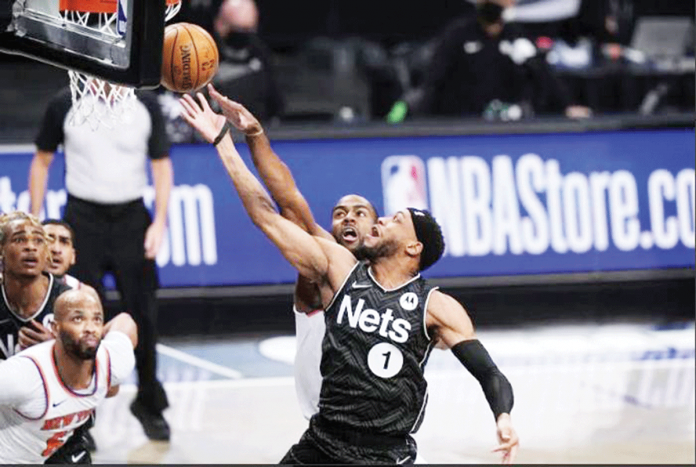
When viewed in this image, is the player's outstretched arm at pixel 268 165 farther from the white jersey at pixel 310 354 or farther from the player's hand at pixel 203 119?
the white jersey at pixel 310 354

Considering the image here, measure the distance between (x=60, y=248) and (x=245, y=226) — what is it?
161 inches

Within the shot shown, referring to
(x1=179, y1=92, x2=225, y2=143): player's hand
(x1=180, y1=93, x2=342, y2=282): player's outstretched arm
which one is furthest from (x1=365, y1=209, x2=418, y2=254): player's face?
(x1=179, y1=92, x2=225, y2=143): player's hand

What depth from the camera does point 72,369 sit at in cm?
752

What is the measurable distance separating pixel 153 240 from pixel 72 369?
284cm

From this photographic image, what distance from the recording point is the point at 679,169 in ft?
43.5

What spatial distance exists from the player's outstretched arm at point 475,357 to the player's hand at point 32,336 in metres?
2.01

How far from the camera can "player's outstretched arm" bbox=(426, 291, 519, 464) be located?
21.1ft

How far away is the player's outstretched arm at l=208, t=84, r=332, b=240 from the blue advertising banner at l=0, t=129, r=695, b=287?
Answer: 5287 mm

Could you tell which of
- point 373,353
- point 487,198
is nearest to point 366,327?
point 373,353

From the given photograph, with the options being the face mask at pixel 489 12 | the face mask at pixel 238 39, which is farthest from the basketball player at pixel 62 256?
the face mask at pixel 489 12

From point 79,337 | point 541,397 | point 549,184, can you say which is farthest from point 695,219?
point 79,337

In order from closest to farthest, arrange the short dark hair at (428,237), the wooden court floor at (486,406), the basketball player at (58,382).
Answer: the short dark hair at (428,237) → the basketball player at (58,382) → the wooden court floor at (486,406)

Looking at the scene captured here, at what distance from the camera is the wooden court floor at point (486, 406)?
10.0 meters

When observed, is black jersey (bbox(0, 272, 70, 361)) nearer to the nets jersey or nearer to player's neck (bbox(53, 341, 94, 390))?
player's neck (bbox(53, 341, 94, 390))
